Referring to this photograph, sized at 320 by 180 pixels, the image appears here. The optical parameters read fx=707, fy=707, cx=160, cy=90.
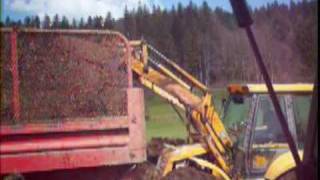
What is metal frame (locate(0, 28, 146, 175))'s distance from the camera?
431cm

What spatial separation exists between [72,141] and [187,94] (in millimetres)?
7668

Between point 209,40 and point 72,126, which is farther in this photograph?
point 209,40

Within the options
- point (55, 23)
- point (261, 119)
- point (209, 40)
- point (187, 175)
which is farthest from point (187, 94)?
point (209, 40)

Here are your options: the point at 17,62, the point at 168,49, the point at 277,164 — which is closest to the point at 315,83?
the point at 17,62

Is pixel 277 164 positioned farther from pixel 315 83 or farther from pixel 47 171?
pixel 315 83

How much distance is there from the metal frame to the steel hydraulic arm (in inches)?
226

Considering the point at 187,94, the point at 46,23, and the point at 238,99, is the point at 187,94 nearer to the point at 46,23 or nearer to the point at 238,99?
the point at 238,99

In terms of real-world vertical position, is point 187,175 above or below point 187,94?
below

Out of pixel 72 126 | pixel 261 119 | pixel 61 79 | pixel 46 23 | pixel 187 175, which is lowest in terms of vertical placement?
pixel 187 175

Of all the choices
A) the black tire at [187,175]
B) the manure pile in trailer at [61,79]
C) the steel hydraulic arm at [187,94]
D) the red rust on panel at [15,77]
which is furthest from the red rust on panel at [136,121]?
the black tire at [187,175]

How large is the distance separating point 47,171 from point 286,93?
586 centimetres

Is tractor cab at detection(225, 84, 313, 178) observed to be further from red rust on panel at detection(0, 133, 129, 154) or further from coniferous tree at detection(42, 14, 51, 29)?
red rust on panel at detection(0, 133, 129, 154)

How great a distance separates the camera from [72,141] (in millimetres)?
4539

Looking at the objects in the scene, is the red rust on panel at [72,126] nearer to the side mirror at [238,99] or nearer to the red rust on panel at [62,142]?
the red rust on panel at [62,142]
